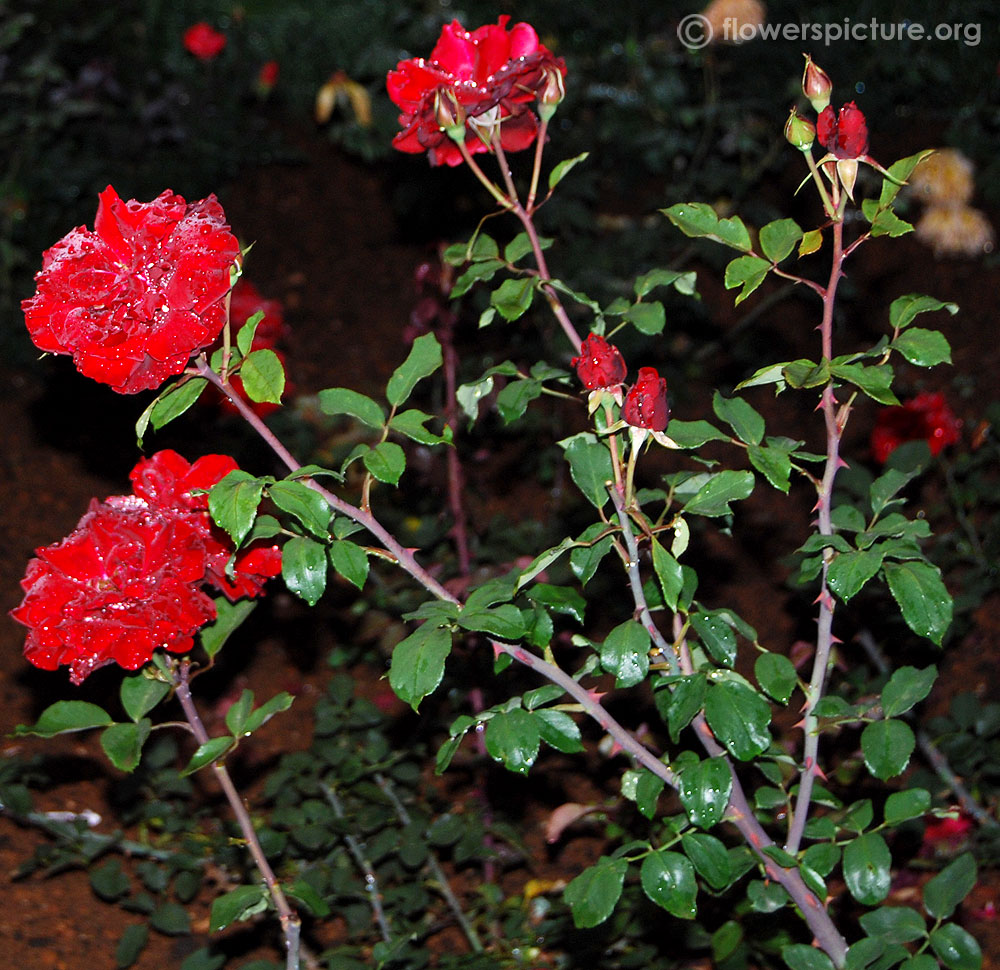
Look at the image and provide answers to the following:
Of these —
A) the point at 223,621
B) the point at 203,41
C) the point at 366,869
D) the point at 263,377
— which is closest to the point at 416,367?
the point at 263,377

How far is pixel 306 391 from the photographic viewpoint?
2855 mm

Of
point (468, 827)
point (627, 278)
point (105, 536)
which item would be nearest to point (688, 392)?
point (627, 278)

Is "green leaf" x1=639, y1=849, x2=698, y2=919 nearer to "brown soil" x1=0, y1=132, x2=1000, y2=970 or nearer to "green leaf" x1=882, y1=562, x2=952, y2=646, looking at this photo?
"green leaf" x1=882, y1=562, x2=952, y2=646

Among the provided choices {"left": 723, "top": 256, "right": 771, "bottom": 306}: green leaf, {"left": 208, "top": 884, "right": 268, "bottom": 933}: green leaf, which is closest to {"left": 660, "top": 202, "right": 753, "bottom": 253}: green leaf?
{"left": 723, "top": 256, "right": 771, "bottom": 306}: green leaf

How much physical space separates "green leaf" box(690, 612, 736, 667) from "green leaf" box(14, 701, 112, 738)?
622mm

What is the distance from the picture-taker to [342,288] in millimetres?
3146

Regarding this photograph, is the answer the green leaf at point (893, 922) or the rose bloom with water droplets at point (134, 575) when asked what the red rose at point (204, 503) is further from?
the green leaf at point (893, 922)

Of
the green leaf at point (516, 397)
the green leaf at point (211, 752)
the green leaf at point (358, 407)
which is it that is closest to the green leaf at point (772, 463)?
the green leaf at point (516, 397)

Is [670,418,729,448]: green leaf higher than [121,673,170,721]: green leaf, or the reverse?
[670,418,729,448]: green leaf

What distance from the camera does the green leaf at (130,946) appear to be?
1.50 metres

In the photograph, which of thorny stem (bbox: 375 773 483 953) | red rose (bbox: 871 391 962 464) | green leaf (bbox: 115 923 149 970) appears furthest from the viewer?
red rose (bbox: 871 391 962 464)

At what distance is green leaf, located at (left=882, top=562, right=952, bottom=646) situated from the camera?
101 cm

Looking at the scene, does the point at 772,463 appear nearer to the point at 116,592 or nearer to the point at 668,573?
the point at 668,573

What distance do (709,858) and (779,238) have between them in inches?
23.7
